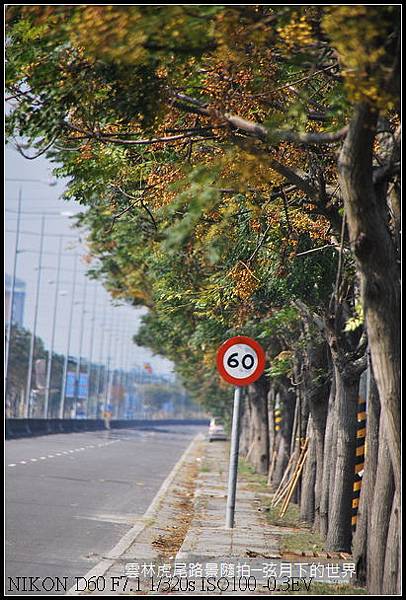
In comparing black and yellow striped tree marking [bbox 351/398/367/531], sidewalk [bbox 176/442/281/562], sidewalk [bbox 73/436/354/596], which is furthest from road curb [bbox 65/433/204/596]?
black and yellow striped tree marking [bbox 351/398/367/531]

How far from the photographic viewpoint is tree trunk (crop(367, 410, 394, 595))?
11607mm

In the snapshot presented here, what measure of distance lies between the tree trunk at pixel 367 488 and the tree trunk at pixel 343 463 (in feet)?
9.49

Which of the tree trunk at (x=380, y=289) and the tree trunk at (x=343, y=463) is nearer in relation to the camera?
the tree trunk at (x=380, y=289)

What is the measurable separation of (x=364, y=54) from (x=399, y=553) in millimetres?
4812

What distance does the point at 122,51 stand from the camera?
820 centimetres

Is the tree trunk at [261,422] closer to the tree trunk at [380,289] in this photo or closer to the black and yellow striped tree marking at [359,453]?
the black and yellow striped tree marking at [359,453]

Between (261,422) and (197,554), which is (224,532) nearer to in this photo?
(197,554)

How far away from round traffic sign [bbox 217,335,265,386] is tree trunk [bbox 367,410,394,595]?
5815 millimetres

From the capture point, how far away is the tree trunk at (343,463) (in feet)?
53.2

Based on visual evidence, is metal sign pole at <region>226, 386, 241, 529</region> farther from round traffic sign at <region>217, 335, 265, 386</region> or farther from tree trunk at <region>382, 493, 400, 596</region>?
tree trunk at <region>382, 493, 400, 596</region>

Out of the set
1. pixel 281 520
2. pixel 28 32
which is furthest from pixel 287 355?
pixel 28 32

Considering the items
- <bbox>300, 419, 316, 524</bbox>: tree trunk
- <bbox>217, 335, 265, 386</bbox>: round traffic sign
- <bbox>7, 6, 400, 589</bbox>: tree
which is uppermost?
<bbox>7, 6, 400, 589</bbox>: tree

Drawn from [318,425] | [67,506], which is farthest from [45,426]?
[318,425]

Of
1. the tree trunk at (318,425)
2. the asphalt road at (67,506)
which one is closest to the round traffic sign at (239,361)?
the asphalt road at (67,506)
